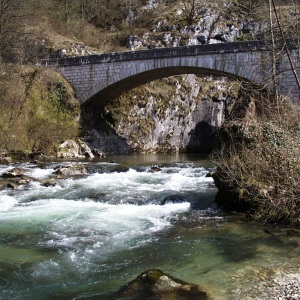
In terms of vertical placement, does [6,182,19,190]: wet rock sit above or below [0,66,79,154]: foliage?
below

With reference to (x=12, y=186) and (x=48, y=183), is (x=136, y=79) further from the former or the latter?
(x=12, y=186)

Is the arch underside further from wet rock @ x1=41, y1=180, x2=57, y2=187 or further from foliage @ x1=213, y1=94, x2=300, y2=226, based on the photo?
foliage @ x1=213, y1=94, x2=300, y2=226

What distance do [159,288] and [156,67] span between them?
23.0 metres

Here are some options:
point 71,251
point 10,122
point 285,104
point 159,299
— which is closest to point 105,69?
point 10,122

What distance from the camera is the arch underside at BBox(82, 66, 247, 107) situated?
2725cm

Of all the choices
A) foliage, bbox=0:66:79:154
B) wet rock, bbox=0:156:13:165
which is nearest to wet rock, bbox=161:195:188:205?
wet rock, bbox=0:156:13:165

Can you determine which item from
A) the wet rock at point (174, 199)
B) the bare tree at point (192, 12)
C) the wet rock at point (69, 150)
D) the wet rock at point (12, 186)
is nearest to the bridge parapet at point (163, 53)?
the wet rock at point (69, 150)

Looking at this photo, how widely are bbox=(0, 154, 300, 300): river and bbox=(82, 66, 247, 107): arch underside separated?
1573 centimetres

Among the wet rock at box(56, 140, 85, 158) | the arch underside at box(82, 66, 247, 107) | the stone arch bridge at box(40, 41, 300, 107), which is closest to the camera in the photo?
the stone arch bridge at box(40, 41, 300, 107)

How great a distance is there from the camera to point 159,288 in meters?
5.42

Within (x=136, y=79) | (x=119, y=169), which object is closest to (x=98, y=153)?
(x=136, y=79)

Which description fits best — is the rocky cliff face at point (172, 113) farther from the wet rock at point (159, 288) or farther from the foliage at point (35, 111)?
the wet rock at point (159, 288)

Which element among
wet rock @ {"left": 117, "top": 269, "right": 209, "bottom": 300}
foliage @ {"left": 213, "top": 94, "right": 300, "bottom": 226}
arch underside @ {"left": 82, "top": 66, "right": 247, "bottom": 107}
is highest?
arch underside @ {"left": 82, "top": 66, "right": 247, "bottom": 107}

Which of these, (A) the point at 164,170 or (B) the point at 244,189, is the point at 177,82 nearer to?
(A) the point at 164,170
